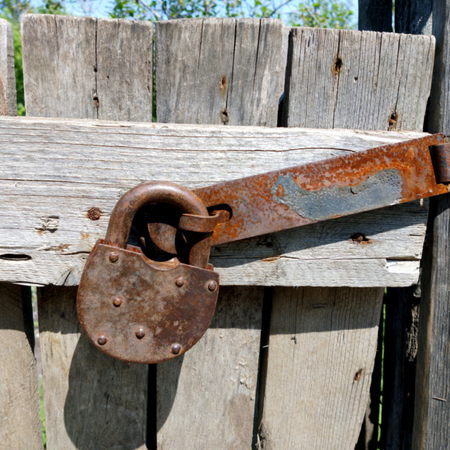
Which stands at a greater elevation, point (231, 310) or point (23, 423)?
point (231, 310)

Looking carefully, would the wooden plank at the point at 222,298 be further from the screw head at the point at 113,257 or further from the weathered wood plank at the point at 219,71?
the screw head at the point at 113,257

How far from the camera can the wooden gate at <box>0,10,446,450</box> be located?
0.85 metres

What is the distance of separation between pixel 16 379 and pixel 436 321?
3.61 feet

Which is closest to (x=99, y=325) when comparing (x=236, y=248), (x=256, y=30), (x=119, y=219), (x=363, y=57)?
(x=119, y=219)

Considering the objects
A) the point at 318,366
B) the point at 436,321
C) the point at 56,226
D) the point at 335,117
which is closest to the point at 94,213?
the point at 56,226

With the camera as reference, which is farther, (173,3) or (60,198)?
(173,3)

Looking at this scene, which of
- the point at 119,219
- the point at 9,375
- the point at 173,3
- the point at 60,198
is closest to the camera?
the point at 119,219

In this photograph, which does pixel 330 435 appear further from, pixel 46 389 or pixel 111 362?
pixel 46 389

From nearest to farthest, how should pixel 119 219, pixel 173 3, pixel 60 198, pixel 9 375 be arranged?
pixel 119 219
pixel 60 198
pixel 9 375
pixel 173 3

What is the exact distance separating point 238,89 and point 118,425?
3.08ft

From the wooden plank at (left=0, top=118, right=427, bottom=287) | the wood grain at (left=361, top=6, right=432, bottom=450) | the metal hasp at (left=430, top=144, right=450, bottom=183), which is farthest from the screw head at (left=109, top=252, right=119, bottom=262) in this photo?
the wood grain at (left=361, top=6, right=432, bottom=450)

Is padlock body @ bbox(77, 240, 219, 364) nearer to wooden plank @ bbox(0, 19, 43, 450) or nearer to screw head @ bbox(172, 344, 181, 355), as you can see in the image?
screw head @ bbox(172, 344, 181, 355)

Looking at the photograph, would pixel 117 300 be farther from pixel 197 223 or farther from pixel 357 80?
pixel 357 80

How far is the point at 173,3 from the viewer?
382cm
